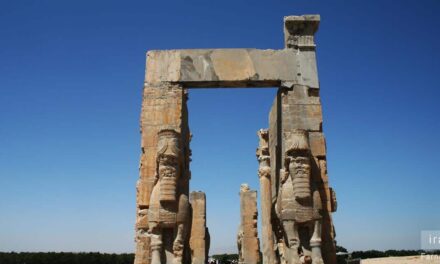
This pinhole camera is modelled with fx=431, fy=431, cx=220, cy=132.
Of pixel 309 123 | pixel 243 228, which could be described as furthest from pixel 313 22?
pixel 243 228

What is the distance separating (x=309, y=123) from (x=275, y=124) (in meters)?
1.53

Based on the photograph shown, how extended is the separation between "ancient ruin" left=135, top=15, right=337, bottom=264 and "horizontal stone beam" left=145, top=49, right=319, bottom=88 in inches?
0.8

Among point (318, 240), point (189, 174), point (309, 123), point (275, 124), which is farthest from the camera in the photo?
point (275, 124)

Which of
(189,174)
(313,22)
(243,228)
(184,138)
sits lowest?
(243,228)

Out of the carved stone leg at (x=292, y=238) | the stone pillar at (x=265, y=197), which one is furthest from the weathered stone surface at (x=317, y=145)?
the stone pillar at (x=265, y=197)

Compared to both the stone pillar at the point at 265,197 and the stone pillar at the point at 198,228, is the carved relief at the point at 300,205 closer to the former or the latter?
the stone pillar at the point at 265,197

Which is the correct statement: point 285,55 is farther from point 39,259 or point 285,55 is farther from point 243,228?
point 39,259

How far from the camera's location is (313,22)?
9.48 metres

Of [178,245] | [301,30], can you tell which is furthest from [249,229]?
[301,30]

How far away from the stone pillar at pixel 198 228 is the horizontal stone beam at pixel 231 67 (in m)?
7.18

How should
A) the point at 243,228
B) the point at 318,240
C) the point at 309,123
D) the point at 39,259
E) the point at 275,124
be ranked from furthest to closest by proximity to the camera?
the point at 39,259 → the point at 243,228 → the point at 275,124 → the point at 309,123 → the point at 318,240

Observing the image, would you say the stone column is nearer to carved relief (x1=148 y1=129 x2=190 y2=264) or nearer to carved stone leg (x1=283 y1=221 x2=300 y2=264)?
carved stone leg (x1=283 y1=221 x2=300 y2=264)

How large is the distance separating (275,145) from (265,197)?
3327 millimetres

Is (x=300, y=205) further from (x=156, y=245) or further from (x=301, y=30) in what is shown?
(x=301, y=30)
